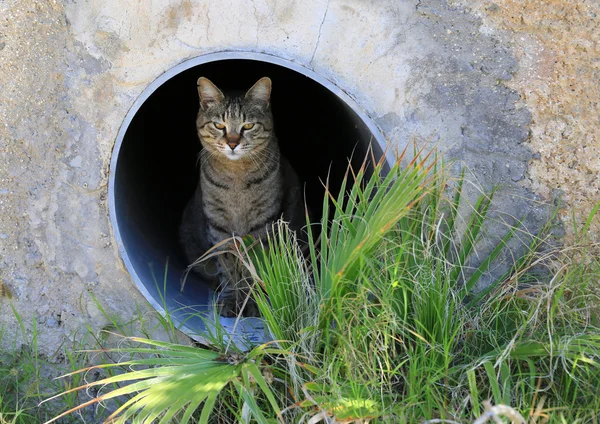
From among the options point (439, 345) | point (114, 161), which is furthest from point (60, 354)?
point (439, 345)

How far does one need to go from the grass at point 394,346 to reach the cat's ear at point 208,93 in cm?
136

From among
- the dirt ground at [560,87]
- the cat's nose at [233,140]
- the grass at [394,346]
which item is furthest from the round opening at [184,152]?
the dirt ground at [560,87]

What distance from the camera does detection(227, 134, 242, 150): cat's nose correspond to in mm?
3879

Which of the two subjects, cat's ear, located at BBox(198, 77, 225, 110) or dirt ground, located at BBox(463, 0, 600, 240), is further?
cat's ear, located at BBox(198, 77, 225, 110)

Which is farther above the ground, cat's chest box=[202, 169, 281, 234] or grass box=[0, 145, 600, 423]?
cat's chest box=[202, 169, 281, 234]

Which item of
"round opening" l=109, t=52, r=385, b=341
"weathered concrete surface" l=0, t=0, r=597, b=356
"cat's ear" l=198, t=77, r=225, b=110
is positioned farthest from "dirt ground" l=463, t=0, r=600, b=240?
"cat's ear" l=198, t=77, r=225, b=110

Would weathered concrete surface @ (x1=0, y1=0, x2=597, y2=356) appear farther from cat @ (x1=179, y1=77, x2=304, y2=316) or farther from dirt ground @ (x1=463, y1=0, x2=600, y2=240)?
cat @ (x1=179, y1=77, x2=304, y2=316)

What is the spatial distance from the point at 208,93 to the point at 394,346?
1970 millimetres

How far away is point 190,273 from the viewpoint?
4551 millimetres

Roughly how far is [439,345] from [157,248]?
2.19 m

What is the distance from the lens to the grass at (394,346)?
2547 mm

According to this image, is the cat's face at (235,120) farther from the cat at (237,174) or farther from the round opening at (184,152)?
the round opening at (184,152)

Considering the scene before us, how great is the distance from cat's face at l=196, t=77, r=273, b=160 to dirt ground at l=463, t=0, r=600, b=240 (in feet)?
4.43

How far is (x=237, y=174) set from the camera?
162 inches
